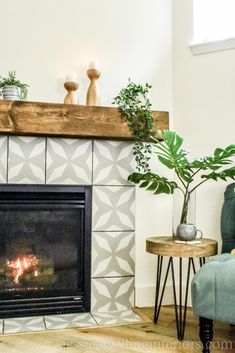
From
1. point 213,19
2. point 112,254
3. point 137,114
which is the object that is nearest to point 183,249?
point 112,254

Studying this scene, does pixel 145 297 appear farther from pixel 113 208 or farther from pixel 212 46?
pixel 212 46

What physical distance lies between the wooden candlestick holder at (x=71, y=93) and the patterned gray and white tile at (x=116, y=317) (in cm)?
129

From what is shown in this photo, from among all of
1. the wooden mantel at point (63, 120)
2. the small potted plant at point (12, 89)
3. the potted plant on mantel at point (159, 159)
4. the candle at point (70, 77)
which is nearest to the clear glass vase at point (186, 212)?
the potted plant on mantel at point (159, 159)

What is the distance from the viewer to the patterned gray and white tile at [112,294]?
2.30 metres

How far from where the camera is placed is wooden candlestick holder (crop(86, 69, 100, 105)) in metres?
2.26

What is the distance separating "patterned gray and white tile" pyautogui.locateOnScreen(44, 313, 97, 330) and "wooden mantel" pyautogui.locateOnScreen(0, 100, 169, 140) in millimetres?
1063

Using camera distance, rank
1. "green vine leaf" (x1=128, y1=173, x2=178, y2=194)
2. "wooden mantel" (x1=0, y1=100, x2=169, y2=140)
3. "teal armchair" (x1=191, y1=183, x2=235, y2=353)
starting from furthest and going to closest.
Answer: "green vine leaf" (x1=128, y1=173, x2=178, y2=194)
"wooden mantel" (x1=0, y1=100, x2=169, y2=140)
"teal armchair" (x1=191, y1=183, x2=235, y2=353)

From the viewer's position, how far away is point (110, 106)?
2418 mm

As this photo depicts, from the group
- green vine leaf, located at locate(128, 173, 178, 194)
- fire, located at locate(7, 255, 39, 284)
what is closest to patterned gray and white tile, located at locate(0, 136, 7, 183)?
fire, located at locate(7, 255, 39, 284)

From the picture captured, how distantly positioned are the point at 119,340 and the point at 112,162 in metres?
1.04

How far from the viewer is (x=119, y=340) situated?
1.83 meters

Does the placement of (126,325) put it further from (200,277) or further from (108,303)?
(200,277)

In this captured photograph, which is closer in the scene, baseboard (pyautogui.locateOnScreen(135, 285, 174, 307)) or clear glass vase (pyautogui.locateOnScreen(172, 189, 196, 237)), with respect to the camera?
clear glass vase (pyautogui.locateOnScreen(172, 189, 196, 237))

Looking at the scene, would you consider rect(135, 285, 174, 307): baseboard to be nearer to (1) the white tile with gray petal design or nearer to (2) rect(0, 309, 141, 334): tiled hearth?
(2) rect(0, 309, 141, 334): tiled hearth
